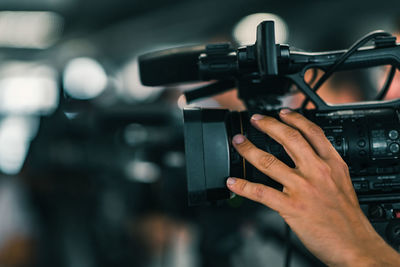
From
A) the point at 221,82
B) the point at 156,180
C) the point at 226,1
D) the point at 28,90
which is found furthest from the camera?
the point at 28,90

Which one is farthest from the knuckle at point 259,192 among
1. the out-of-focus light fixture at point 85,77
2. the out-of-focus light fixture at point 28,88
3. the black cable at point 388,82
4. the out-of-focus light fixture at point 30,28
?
the out-of-focus light fixture at point 85,77

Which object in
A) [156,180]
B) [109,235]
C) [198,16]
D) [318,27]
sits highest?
[198,16]

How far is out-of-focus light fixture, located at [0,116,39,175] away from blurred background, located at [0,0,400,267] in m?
0.01

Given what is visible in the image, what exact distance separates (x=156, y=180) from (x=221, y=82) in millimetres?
1506

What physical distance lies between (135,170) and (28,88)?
320 centimetres

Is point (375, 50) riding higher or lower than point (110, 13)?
lower

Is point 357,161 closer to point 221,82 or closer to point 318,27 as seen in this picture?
point 221,82

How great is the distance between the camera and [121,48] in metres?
4.81

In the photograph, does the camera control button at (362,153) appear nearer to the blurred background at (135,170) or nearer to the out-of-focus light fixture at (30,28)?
the blurred background at (135,170)

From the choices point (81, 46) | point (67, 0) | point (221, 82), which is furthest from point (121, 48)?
point (221, 82)

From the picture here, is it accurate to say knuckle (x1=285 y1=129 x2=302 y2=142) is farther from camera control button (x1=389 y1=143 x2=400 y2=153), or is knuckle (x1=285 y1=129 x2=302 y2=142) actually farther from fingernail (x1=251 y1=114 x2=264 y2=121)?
camera control button (x1=389 y1=143 x2=400 y2=153)

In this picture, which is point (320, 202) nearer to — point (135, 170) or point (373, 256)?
point (373, 256)

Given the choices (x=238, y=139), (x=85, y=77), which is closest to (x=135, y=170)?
(x=238, y=139)

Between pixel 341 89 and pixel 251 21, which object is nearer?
pixel 341 89
